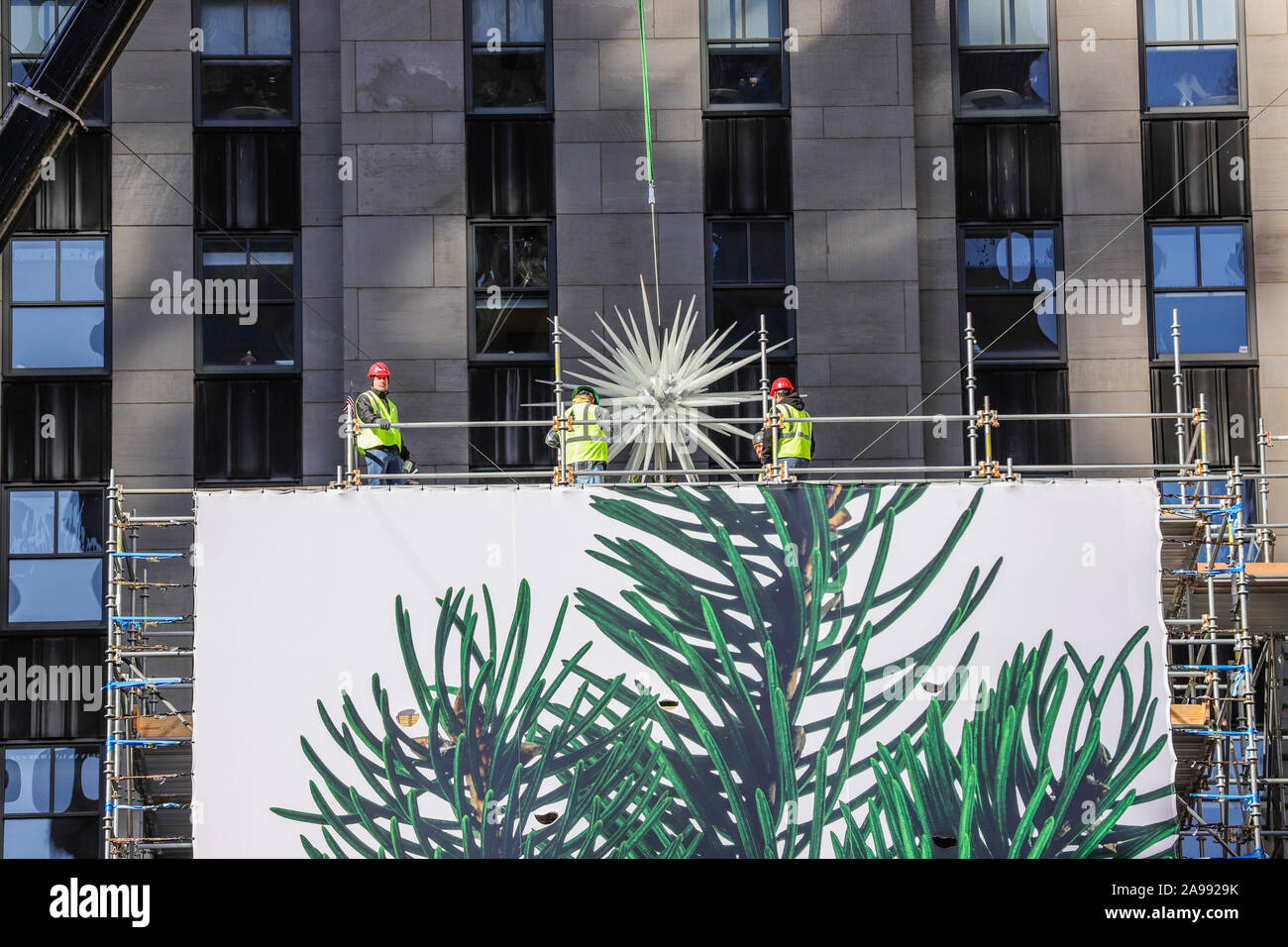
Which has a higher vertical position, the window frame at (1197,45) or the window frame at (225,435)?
the window frame at (1197,45)

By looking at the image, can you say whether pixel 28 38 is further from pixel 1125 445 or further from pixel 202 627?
pixel 1125 445

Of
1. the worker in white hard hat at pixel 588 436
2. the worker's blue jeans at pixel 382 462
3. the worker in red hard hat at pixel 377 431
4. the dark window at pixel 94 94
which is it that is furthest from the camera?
the dark window at pixel 94 94

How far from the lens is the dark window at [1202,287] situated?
28.7m

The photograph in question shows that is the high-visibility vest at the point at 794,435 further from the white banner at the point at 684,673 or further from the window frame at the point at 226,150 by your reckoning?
the window frame at the point at 226,150

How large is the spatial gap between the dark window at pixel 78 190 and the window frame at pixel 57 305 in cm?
20

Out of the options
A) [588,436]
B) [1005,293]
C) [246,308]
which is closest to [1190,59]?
[1005,293]

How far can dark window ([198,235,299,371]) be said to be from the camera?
2852cm

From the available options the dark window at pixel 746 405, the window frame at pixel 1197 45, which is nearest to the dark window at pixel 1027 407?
the dark window at pixel 746 405

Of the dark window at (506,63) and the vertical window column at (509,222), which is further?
the dark window at (506,63)

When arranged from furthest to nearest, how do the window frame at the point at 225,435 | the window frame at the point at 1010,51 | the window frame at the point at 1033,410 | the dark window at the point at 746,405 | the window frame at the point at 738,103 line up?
1. the window frame at the point at 1010,51
2. the window frame at the point at 738,103
3. the window frame at the point at 1033,410
4. the window frame at the point at 225,435
5. the dark window at the point at 746,405

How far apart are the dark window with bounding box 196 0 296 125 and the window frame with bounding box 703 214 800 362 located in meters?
6.92

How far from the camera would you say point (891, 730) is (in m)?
20.7

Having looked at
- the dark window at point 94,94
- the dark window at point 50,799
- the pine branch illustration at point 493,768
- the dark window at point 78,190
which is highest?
the dark window at point 94,94

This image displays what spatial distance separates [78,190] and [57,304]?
1.83 meters
